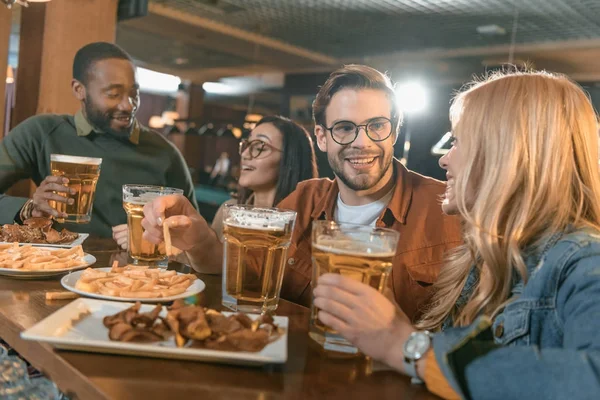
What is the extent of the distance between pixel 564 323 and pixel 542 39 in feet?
24.7

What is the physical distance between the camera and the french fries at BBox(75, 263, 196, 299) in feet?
4.03

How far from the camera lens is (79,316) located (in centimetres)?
105

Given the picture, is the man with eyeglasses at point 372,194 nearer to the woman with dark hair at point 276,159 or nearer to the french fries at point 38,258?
the french fries at point 38,258

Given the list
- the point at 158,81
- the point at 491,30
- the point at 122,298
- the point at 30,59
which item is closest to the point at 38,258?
the point at 122,298

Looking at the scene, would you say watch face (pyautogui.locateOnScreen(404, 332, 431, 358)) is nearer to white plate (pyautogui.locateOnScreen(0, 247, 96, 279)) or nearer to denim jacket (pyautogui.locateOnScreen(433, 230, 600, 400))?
denim jacket (pyautogui.locateOnScreen(433, 230, 600, 400))

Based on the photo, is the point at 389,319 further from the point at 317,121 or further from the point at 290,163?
the point at 290,163

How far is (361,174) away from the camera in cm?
190

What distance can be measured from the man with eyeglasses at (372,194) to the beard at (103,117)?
1205 mm

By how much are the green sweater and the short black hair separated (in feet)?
0.72

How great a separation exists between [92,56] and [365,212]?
1.72 m

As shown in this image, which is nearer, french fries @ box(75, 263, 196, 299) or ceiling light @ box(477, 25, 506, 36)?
french fries @ box(75, 263, 196, 299)

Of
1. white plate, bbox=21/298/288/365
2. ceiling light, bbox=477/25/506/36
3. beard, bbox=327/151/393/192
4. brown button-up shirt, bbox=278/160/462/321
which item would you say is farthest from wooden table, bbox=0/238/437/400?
ceiling light, bbox=477/25/506/36

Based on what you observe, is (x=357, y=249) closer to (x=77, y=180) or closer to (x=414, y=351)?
(x=414, y=351)

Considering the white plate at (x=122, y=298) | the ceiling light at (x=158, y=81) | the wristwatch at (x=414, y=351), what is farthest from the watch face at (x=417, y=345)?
the ceiling light at (x=158, y=81)
